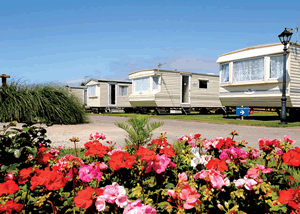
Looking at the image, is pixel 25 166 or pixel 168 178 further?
pixel 168 178

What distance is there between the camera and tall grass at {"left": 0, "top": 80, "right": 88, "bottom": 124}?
24.7 feet

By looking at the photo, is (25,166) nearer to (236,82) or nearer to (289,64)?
(289,64)

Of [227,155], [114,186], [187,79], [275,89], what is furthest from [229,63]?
[114,186]

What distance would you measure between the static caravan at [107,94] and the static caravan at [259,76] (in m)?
11.0

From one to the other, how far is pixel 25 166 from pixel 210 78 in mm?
19386

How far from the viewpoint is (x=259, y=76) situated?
39.2 feet

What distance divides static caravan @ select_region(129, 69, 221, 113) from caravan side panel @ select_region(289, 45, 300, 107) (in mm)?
8316

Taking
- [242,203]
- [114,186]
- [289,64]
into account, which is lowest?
[242,203]

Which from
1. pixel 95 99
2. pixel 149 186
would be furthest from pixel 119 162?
pixel 95 99

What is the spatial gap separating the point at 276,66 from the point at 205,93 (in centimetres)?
867

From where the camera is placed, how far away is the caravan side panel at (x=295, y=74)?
1088 centimetres

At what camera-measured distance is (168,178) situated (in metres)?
2.10

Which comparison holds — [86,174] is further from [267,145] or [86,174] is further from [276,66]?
[276,66]

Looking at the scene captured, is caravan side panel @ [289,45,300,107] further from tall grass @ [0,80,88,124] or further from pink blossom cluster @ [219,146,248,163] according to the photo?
pink blossom cluster @ [219,146,248,163]
